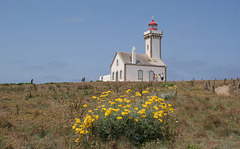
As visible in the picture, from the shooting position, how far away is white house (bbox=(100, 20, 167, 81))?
130 ft

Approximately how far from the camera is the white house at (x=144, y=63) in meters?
39.8

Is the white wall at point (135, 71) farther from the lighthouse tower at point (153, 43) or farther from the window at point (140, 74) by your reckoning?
the lighthouse tower at point (153, 43)

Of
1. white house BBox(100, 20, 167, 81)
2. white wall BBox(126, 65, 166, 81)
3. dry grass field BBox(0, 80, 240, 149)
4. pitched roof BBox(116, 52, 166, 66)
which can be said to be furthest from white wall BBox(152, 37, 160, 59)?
dry grass field BBox(0, 80, 240, 149)

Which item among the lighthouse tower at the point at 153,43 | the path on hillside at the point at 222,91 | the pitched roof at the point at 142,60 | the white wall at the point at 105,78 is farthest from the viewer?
the white wall at the point at 105,78

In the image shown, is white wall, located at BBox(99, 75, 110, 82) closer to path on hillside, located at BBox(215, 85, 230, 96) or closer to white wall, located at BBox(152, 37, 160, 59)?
white wall, located at BBox(152, 37, 160, 59)

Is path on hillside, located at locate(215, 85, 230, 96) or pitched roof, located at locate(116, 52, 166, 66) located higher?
pitched roof, located at locate(116, 52, 166, 66)

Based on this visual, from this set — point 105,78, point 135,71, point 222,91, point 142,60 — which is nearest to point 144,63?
point 142,60

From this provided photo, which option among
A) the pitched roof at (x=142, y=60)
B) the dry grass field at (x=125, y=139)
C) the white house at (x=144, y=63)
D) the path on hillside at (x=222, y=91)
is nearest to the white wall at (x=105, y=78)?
the white house at (x=144, y=63)

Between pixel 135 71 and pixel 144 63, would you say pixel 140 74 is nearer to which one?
pixel 135 71

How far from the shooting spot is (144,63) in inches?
1630

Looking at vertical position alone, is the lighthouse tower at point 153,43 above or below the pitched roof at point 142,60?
above

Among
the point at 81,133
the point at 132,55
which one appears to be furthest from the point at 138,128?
the point at 132,55

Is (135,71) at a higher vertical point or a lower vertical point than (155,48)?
lower

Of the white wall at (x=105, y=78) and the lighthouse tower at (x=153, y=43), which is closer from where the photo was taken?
the lighthouse tower at (x=153, y=43)
